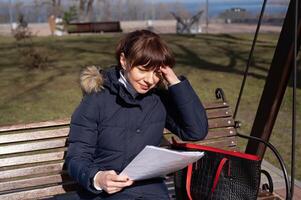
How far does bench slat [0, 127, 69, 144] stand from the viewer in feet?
9.96

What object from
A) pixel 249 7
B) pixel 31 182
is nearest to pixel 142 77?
pixel 31 182

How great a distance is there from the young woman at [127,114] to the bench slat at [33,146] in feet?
1.57

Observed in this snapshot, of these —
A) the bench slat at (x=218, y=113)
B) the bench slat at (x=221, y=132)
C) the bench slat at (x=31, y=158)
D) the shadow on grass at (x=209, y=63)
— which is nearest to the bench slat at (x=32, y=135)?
the bench slat at (x=31, y=158)

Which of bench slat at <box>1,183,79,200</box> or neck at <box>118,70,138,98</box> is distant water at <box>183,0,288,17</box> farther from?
bench slat at <box>1,183,79,200</box>

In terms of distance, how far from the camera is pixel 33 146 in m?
3.10

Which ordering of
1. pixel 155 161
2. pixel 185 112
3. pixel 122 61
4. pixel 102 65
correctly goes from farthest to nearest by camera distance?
pixel 102 65 → pixel 185 112 → pixel 122 61 → pixel 155 161

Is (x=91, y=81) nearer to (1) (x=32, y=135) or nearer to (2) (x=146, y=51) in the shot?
(2) (x=146, y=51)

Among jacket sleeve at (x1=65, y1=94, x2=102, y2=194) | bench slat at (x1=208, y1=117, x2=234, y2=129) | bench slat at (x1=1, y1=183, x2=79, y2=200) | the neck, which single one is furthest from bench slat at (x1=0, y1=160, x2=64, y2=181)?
bench slat at (x1=208, y1=117, x2=234, y2=129)

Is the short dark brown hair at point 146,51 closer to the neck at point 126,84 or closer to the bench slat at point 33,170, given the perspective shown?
the neck at point 126,84

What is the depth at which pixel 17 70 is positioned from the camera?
31.1ft

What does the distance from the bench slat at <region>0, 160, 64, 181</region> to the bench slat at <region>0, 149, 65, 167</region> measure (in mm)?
37

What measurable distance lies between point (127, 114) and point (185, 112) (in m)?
0.31

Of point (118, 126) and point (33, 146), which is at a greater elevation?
point (118, 126)

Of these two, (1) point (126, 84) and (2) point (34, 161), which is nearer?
(1) point (126, 84)
